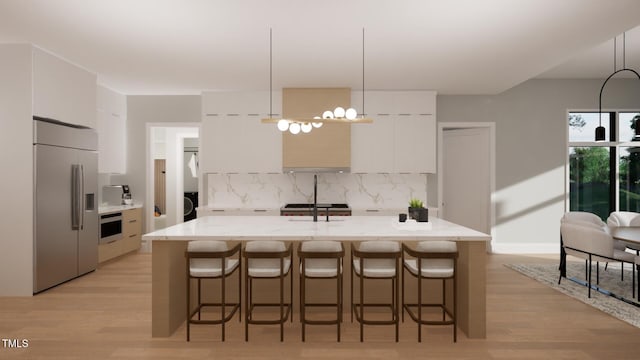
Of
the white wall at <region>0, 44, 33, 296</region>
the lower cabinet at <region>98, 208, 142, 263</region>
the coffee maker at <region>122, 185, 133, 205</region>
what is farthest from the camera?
the coffee maker at <region>122, 185, 133, 205</region>

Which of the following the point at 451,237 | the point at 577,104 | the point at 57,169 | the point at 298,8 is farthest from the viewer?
the point at 577,104

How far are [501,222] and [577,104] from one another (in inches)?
95.8

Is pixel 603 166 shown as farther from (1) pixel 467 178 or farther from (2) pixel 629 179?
(1) pixel 467 178

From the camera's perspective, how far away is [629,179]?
6.67m

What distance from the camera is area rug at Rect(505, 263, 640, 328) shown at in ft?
12.3

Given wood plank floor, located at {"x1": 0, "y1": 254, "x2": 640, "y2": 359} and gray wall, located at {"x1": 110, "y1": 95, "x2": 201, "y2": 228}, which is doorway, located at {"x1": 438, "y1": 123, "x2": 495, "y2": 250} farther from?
gray wall, located at {"x1": 110, "y1": 95, "x2": 201, "y2": 228}

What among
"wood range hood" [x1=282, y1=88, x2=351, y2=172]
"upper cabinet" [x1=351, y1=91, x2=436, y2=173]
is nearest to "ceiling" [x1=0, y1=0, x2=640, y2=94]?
"wood range hood" [x1=282, y1=88, x2=351, y2=172]

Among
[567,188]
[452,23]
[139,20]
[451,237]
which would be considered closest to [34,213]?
[139,20]

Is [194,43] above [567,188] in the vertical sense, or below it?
above

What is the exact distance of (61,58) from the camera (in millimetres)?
4680

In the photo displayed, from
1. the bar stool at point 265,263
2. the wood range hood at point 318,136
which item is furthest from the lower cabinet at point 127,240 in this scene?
the bar stool at point 265,263

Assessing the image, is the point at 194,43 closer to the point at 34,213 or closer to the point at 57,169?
the point at 57,169

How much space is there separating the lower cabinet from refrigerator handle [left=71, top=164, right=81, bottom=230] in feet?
3.22

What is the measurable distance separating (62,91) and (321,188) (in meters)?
3.91
